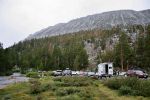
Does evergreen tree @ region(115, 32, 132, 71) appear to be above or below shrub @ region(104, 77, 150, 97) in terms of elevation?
above

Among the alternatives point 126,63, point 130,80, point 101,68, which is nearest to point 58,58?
point 126,63

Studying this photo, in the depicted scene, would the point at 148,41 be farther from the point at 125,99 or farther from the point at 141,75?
the point at 125,99

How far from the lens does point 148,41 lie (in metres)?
103

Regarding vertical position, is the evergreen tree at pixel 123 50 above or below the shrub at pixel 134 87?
above

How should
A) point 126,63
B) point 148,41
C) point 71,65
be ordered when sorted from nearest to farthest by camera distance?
point 148,41 → point 126,63 → point 71,65

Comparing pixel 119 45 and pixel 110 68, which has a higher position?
pixel 119 45

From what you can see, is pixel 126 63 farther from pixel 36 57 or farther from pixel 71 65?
pixel 36 57

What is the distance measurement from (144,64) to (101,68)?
127 feet

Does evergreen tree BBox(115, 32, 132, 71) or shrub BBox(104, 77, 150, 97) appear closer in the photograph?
shrub BBox(104, 77, 150, 97)

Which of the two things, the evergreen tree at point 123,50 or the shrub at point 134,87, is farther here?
the evergreen tree at point 123,50

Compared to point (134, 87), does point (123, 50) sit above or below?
above

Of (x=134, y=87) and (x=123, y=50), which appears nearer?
(x=134, y=87)

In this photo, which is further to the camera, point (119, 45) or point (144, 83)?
point (119, 45)

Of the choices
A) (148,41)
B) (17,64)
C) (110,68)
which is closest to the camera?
(110,68)
